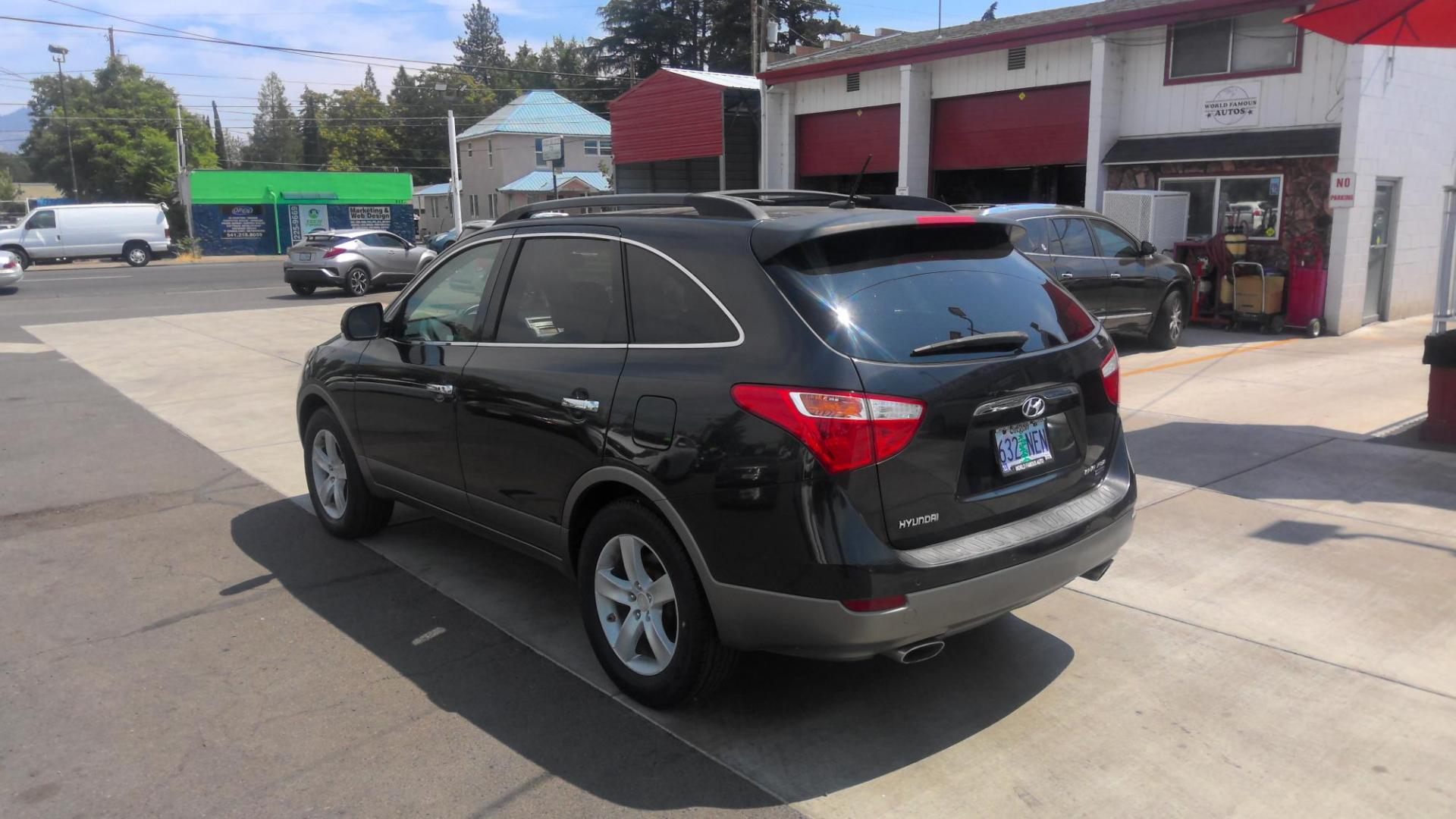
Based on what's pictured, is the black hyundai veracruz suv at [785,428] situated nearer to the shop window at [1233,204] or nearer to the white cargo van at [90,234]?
the shop window at [1233,204]

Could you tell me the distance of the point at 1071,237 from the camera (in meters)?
11.3

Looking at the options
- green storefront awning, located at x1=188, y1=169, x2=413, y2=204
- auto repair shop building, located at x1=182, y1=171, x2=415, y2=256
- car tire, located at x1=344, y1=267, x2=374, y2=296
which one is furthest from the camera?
auto repair shop building, located at x1=182, y1=171, x2=415, y2=256

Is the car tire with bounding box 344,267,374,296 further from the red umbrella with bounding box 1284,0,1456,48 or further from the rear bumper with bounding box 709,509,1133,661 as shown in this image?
the rear bumper with bounding box 709,509,1133,661

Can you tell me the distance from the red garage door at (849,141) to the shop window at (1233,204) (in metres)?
6.48

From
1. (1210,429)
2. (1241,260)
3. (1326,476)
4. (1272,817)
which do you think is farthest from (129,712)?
(1241,260)

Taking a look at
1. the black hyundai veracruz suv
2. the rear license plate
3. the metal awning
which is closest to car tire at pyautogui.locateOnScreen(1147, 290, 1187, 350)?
the metal awning

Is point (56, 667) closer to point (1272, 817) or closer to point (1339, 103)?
point (1272, 817)

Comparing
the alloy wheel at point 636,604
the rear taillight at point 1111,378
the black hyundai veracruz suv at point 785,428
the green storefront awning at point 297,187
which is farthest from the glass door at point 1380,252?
the green storefront awning at point 297,187

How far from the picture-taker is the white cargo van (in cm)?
3581

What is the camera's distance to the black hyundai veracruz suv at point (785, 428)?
3.23 m

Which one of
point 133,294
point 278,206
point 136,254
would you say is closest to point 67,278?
point 133,294

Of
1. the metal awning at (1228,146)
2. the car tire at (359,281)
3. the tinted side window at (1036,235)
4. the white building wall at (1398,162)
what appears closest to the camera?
the tinted side window at (1036,235)

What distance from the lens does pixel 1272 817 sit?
10.1 feet

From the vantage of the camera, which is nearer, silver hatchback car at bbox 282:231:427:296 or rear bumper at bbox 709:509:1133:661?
rear bumper at bbox 709:509:1133:661
